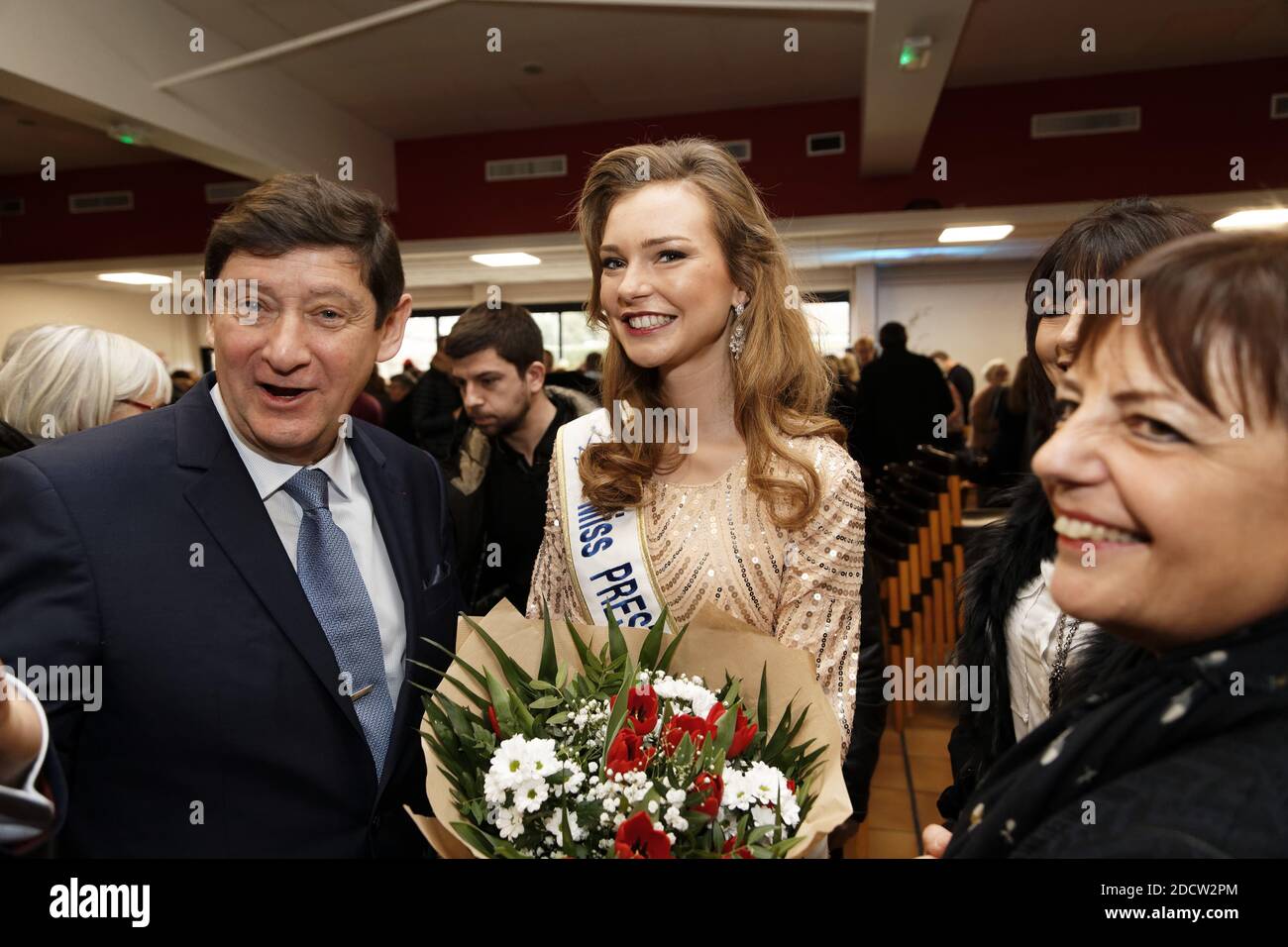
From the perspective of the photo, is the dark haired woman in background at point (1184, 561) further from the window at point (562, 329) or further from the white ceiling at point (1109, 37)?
the window at point (562, 329)

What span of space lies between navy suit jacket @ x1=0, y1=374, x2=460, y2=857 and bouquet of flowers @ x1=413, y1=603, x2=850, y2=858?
0.21 meters

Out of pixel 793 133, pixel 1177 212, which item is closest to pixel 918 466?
pixel 1177 212

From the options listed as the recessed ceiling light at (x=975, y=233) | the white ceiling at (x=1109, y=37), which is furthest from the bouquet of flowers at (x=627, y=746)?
the recessed ceiling light at (x=975, y=233)

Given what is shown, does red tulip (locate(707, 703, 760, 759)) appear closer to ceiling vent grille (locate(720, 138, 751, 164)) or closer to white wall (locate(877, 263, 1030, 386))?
ceiling vent grille (locate(720, 138, 751, 164))

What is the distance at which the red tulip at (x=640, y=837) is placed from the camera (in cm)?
78

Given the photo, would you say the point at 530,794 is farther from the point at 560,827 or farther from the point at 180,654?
the point at 180,654

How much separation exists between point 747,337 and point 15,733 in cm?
112

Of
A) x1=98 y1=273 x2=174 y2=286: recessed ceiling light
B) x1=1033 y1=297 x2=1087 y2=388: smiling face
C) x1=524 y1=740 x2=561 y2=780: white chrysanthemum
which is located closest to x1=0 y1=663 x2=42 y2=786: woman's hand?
x1=524 y1=740 x2=561 y2=780: white chrysanthemum

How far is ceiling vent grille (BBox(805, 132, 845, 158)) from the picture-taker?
6.85 m

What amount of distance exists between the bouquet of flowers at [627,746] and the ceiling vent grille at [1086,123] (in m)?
6.89

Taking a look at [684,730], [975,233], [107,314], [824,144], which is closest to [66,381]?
[684,730]

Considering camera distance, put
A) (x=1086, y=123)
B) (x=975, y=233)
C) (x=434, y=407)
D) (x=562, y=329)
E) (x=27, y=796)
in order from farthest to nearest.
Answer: (x=562, y=329) → (x=975, y=233) → (x=1086, y=123) → (x=434, y=407) → (x=27, y=796)

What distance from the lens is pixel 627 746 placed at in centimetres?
85

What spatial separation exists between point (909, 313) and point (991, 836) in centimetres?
1089
